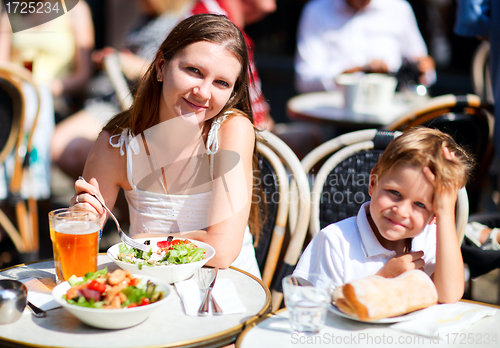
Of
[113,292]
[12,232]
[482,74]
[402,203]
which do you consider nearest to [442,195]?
[402,203]

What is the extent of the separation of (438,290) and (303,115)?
2.06 m

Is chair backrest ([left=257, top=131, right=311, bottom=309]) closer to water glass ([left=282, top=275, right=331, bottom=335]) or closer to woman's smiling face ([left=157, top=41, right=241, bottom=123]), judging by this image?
woman's smiling face ([left=157, top=41, right=241, bottom=123])

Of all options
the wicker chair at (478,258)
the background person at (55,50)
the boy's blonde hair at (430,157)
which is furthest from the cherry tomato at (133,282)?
the background person at (55,50)

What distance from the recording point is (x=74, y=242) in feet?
4.40

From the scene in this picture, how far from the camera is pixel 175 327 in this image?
1151 mm

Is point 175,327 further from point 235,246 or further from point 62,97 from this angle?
point 62,97

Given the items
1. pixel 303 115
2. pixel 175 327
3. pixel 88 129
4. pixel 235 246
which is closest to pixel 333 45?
pixel 303 115

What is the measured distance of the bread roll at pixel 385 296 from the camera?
117 centimetres

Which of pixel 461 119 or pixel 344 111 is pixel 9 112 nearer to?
pixel 344 111

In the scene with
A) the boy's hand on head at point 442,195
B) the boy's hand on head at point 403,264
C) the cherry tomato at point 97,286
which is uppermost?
the boy's hand on head at point 442,195

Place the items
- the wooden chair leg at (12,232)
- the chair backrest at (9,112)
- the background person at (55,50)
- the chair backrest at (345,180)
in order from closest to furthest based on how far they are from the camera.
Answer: the chair backrest at (345,180) → the chair backrest at (9,112) → the wooden chair leg at (12,232) → the background person at (55,50)

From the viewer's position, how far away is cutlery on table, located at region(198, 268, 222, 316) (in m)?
1.22

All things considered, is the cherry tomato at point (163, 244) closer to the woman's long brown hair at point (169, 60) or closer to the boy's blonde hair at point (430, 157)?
the woman's long brown hair at point (169, 60)

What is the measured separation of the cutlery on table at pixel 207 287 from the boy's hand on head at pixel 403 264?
0.47 m
